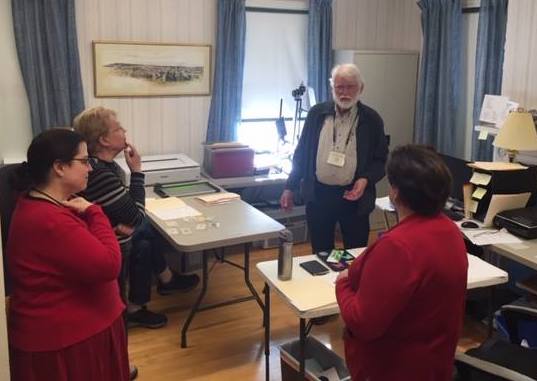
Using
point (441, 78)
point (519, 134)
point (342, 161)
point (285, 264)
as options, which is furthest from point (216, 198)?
point (441, 78)

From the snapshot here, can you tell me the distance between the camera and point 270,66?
485cm

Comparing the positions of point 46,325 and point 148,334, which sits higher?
point 46,325

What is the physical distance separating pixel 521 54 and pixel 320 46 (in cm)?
176

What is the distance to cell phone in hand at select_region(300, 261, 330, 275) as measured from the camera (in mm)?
2381

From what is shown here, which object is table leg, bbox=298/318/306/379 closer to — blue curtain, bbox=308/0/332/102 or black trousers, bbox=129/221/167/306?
black trousers, bbox=129/221/167/306

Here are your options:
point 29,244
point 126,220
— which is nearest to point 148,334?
point 126,220

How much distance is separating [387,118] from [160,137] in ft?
6.56

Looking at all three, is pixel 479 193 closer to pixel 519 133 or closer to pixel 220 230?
pixel 519 133

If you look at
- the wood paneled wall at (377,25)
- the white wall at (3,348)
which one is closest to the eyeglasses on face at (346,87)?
the white wall at (3,348)

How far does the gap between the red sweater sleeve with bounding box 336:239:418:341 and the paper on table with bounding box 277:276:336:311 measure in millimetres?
525

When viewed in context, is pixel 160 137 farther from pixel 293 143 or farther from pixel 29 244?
pixel 29 244

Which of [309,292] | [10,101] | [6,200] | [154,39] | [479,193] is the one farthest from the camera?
[154,39]

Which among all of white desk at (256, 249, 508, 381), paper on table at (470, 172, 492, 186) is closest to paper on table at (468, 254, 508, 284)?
white desk at (256, 249, 508, 381)

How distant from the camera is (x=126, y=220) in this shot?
237cm
